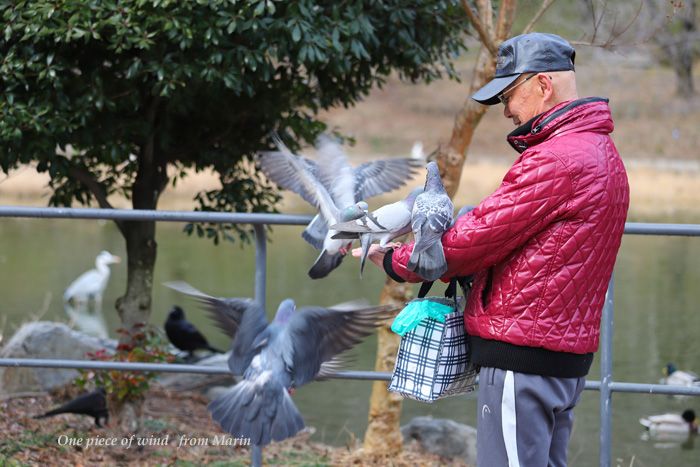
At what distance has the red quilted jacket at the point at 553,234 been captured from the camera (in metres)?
2.50

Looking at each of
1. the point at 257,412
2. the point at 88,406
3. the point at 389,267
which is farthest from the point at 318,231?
the point at 88,406

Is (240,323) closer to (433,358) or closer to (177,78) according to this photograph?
(433,358)

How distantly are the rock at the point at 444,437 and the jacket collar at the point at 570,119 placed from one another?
147 inches

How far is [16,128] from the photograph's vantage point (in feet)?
16.5

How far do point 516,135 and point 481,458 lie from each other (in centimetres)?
91

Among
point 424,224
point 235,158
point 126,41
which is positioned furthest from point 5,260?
point 424,224

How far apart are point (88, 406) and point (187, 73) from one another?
2.06 m

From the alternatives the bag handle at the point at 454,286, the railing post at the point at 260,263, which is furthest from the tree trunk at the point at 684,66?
the bag handle at the point at 454,286

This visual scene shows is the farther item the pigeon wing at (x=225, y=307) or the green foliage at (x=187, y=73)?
the green foliage at (x=187, y=73)

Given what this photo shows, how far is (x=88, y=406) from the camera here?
223 inches

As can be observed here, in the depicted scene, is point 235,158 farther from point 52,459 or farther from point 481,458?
point 481,458

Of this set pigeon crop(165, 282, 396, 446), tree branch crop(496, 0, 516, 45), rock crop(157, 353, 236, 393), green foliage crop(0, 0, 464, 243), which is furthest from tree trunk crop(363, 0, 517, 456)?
rock crop(157, 353, 236, 393)

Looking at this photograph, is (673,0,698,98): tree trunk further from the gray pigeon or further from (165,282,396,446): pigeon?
the gray pigeon

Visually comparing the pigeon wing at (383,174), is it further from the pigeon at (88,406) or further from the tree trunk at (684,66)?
the tree trunk at (684,66)
